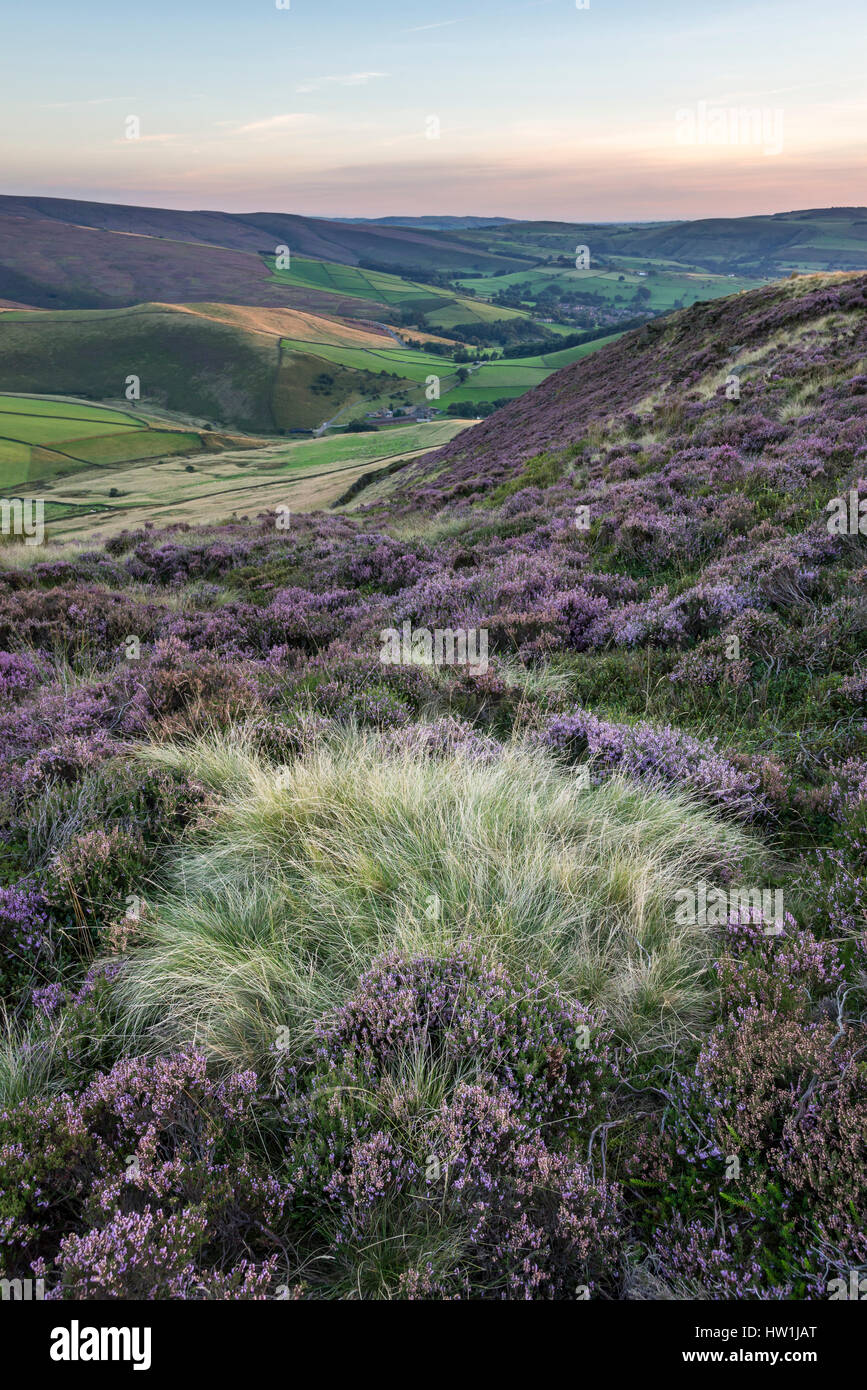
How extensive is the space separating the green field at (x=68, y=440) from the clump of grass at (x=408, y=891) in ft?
352

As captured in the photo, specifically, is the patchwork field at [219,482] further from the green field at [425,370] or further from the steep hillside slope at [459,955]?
the steep hillside slope at [459,955]

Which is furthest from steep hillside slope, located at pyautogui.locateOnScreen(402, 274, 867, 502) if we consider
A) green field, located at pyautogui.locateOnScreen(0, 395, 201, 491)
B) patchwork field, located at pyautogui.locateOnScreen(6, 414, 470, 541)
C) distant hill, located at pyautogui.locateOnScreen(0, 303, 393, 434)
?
distant hill, located at pyautogui.locateOnScreen(0, 303, 393, 434)

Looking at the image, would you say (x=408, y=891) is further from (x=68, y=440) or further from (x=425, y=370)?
(x=425, y=370)

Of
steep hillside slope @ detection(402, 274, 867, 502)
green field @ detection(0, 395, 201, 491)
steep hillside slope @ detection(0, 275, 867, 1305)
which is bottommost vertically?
steep hillside slope @ detection(0, 275, 867, 1305)

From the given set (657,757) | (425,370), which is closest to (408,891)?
(657,757)

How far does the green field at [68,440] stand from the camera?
9694cm

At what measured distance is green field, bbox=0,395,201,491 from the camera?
96.9m

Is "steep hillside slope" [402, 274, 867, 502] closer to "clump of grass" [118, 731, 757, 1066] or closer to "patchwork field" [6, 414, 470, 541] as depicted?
"clump of grass" [118, 731, 757, 1066]

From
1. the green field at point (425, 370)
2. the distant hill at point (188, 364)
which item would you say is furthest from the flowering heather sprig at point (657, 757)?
the distant hill at point (188, 364)

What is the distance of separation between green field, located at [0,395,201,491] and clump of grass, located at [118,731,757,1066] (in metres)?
107

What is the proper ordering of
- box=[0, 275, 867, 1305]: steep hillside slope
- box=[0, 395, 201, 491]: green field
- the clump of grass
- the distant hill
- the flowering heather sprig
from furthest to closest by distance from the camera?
the distant hill
box=[0, 395, 201, 491]: green field
the flowering heather sprig
the clump of grass
box=[0, 275, 867, 1305]: steep hillside slope

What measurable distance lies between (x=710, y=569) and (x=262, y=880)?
5.76 m

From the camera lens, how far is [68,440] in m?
107

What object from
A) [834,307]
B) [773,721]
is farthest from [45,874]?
[834,307]
